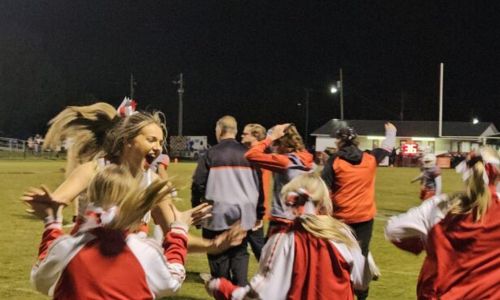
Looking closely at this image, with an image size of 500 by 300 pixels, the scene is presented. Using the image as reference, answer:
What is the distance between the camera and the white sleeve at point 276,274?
402 centimetres

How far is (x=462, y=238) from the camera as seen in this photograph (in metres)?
4.04

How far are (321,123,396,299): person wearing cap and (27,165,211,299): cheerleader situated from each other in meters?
4.21

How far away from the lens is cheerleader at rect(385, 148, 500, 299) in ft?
13.1

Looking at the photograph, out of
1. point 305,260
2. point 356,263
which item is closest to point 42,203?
point 305,260

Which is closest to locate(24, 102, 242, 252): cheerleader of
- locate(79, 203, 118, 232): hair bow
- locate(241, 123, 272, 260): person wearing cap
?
locate(79, 203, 118, 232): hair bow

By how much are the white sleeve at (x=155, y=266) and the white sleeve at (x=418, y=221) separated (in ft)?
4.79

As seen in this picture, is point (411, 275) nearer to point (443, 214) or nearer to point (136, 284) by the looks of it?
point (443, 214)

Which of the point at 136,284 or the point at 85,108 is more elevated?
the point at 85,108

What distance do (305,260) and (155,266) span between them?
3.19 ft

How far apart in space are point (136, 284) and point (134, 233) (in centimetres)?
30

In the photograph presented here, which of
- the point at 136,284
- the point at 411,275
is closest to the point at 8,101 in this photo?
the point at 411,275

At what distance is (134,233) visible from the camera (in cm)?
357

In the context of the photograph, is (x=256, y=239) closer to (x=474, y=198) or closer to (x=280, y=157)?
(x=280, y=157)

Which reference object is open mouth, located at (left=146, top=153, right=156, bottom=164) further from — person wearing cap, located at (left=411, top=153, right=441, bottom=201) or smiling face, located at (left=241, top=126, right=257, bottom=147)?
person wearing cap, located at (left=411, top=153, right=441, bottom=201)
